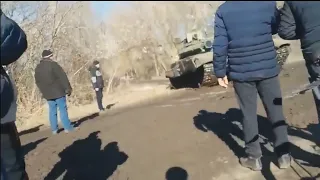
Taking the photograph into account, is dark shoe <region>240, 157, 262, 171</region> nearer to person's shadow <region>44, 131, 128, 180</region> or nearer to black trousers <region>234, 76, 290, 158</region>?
black trousers <region>234, 76, 290, 158</region>

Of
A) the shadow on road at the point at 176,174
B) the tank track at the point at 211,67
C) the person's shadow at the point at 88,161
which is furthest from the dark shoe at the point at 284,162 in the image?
the tank track at the point at 211,67

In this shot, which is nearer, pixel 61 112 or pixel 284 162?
pixel 284 162

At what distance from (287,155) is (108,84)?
723 inches

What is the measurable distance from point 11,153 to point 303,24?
2.92 metres

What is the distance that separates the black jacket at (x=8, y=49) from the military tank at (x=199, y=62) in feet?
41.0

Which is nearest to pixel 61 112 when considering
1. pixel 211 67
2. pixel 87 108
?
pixel 211 67

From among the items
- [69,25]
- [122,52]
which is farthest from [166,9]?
[69,25]

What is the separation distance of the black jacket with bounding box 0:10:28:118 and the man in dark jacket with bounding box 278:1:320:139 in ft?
8.40

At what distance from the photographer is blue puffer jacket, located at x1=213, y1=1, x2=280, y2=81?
195 inches

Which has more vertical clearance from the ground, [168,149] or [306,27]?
[306,27]

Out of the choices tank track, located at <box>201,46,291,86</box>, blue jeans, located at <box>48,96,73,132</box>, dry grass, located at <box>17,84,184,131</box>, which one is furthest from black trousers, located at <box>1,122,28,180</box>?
tank track, located at <box>201,46,291,86</box>

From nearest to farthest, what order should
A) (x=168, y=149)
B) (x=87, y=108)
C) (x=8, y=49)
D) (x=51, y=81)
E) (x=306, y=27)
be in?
(x=8, y=49), (x=306, y=27), (x=168, y=149), (x=51, y=81), (x=87, y=108)

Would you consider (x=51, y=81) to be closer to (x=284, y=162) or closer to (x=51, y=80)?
(x=51, y=80)

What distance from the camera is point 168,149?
660 centimetres
